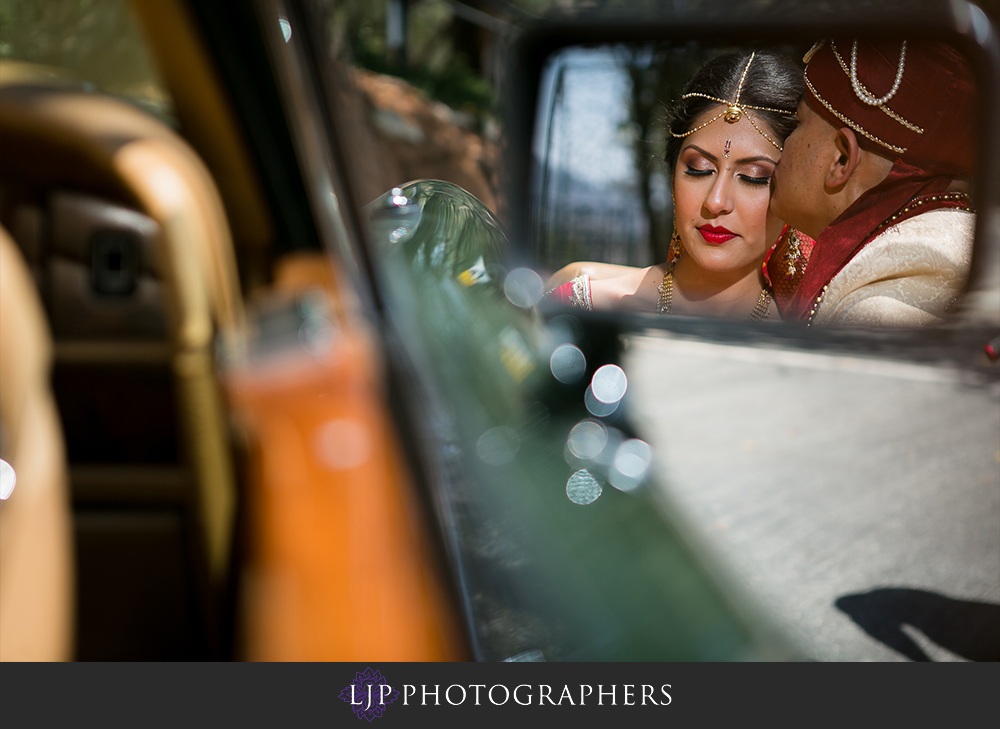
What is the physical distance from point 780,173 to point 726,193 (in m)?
0.06

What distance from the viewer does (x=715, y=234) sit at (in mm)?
793

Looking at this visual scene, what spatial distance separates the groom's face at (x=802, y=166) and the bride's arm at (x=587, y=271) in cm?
17

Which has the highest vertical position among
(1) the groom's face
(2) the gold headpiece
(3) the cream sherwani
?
(2) the gold headpiece

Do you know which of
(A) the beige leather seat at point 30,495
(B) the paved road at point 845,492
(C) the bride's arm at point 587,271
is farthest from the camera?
(B) the paved road at point 845,492

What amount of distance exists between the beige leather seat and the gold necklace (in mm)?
1117

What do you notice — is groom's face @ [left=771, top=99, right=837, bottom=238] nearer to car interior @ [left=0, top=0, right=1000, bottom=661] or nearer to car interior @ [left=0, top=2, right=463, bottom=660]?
car interior @ [left=0, top=0, right=1000, bottom=661]

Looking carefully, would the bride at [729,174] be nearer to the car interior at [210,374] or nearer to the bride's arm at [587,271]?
the bride's arm at [587,271]

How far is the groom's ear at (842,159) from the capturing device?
76 centimetres

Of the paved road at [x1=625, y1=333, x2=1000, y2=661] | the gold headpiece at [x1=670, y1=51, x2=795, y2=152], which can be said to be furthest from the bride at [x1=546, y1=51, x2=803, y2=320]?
the paved road at [x1=625, y1=333, x2=1000, y2=661]

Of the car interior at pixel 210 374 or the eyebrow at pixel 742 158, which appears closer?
the eyebrow at pixel 742 158

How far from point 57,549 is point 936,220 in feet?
5.02

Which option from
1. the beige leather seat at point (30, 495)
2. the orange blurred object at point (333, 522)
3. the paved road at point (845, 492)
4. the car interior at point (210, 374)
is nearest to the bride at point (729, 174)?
the paved road at point (845, 492)

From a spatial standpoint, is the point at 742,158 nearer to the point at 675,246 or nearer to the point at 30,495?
the point at 675,246

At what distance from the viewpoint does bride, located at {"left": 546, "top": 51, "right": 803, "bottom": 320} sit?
29.9 inches
